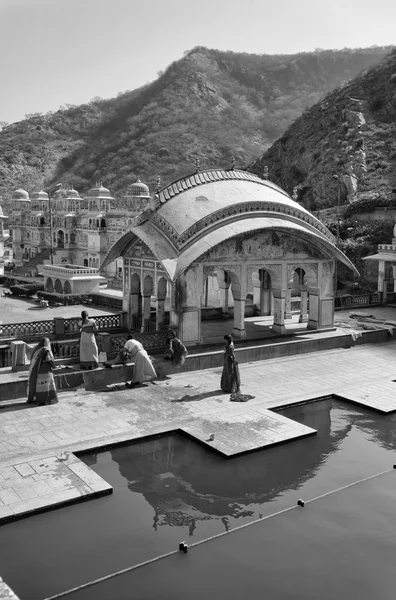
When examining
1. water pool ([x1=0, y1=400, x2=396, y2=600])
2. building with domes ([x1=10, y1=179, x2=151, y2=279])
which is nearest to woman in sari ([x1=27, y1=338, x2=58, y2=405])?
water pool ([x1=0, y1=400, x2=396, y2=600])

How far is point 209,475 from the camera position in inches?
337

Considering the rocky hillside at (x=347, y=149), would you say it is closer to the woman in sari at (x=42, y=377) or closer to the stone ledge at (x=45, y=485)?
the woman in sari at (x=42, y=377)

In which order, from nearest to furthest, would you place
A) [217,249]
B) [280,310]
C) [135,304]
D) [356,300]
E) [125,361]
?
[125,361]
[217,249]
[280,310]
[135,304]
[356,300]

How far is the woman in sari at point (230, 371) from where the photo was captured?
12.2 metres

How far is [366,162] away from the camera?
60125 mm

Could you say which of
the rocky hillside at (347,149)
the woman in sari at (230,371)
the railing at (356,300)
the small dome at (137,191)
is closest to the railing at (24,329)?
the woman in sari at (230,371)

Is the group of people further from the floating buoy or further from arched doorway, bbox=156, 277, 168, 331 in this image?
the floating buoy

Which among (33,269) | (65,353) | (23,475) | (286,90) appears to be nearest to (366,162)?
(33,269)

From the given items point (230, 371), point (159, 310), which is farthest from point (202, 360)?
point (159, 310)

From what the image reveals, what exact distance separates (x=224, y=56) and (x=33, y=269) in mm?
102882

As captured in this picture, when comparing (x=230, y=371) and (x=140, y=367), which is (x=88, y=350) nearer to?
(x=140, y=367)

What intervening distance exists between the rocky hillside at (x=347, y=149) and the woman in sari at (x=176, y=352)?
131 ft

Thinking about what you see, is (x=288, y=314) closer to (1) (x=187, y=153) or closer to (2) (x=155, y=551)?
(2) (x=155, y=551)

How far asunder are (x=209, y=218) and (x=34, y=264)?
124ft
